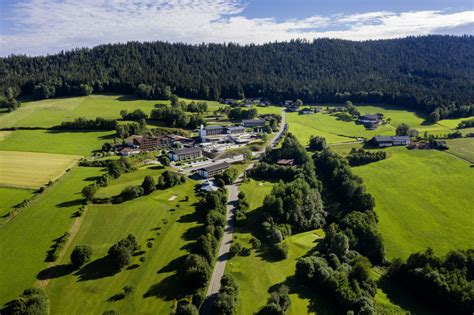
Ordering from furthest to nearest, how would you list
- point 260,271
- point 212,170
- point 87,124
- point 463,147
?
point 87,124 < point 463,147 < point 212,170 < point 260,271

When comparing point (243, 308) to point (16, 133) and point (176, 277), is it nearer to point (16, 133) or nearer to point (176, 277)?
point (176, 277)

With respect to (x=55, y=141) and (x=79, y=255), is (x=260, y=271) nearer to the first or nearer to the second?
(x=79, y=255)

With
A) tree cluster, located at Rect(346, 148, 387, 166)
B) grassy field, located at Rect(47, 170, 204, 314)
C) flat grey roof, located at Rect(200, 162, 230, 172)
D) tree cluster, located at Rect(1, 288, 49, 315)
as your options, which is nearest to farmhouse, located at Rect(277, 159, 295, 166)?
flat grey roof, located at Rect(200, 162, 230, 172)

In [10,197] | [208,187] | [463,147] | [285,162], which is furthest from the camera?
[463,147]

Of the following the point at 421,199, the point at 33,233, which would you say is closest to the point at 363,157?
the point at 421,199

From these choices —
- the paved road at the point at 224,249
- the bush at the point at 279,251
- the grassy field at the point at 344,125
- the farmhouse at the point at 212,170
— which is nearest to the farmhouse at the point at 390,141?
the grassy field at the point at 344,125
